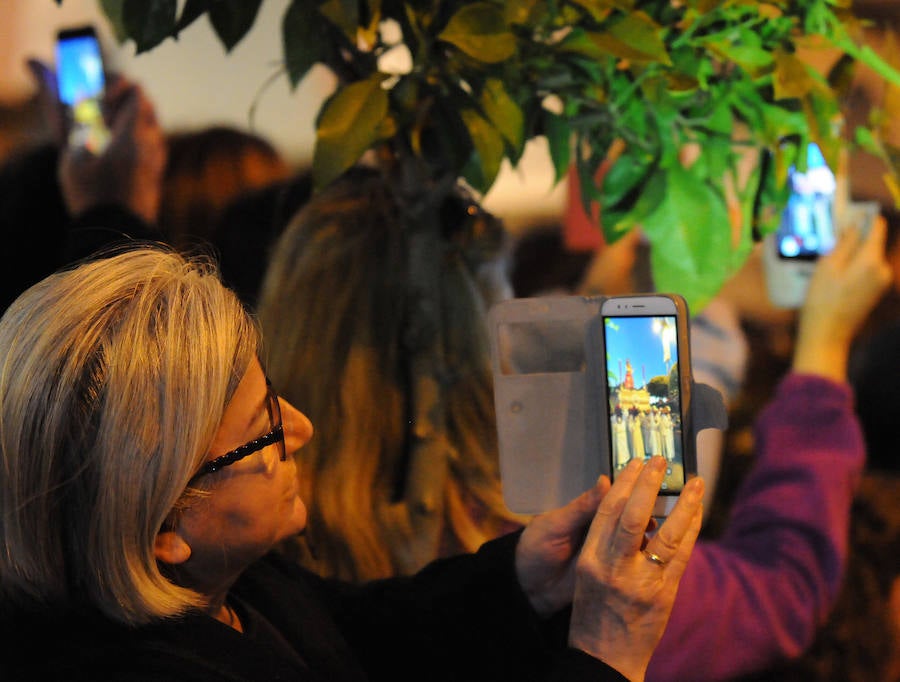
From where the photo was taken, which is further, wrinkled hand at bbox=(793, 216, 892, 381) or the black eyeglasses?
wrinkled hand at bbox=(793, 216, 892, 381)

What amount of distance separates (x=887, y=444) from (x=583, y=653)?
1.11 meters

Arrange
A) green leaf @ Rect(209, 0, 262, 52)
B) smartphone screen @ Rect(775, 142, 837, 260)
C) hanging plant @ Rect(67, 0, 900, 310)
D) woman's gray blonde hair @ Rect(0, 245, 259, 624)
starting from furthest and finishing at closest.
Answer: smartphone screen @ Rect(775, 142, 837, 260) → green leaf @ Rect(209, 0, 262, 52) → hanging plant @ Rect(67, 0, 900, 310) → woman's gray blonde hair @ Rect(0, 245, 259, 624)

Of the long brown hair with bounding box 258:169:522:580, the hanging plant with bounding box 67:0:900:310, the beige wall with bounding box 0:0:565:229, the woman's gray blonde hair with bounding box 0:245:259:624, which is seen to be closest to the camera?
the woman's gray blonde hair with bounding box 0:245:259:624

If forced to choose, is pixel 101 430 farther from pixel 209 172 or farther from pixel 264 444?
pixel 209 172

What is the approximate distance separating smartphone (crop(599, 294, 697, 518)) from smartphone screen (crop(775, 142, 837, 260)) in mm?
696

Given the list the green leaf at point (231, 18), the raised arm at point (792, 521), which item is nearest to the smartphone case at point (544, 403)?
the green leaf at point (231, 18)

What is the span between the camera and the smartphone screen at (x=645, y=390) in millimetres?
718

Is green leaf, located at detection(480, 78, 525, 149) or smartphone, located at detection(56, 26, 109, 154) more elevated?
smartphone, located at detection(56, 26, 109, 154)

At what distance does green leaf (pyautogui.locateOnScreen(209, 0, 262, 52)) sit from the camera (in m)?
0.86

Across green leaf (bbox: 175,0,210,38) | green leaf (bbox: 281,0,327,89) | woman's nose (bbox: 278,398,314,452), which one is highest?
green leaf (bbox: 175,0,210,38)

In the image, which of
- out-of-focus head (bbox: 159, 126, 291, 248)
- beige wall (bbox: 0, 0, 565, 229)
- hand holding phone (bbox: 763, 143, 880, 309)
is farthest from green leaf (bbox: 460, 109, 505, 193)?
out-of-focus head (bbox: 159, 126, 291, 248)

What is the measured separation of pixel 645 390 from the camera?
0.73 metres

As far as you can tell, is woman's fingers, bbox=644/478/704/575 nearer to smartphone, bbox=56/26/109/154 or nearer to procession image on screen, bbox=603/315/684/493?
procession image on screen, bbox=603/315/684/493

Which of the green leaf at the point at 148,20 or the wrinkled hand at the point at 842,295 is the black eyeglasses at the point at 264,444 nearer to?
the green leaf at the point at 148,20
